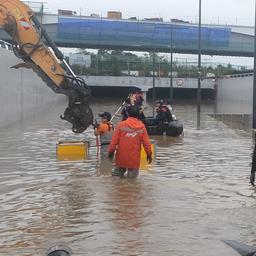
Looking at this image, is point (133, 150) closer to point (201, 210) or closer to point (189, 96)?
point (201, 210)

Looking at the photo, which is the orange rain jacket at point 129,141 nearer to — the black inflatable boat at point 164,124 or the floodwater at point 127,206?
the floodwater at point 127,206

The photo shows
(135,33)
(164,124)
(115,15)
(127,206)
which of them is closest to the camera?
(127,206)

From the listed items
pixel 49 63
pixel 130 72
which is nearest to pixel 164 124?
pixel 49 63

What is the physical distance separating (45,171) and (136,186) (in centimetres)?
301

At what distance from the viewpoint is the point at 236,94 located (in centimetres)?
4709

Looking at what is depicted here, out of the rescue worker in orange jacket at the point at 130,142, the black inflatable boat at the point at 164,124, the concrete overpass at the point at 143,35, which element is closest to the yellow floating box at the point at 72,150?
the rescue worker in orange jacket at the point at 130,142

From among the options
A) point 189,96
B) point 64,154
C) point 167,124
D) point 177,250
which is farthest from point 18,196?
point 189,96

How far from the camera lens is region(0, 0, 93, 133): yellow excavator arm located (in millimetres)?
15547

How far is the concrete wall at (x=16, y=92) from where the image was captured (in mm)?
26422

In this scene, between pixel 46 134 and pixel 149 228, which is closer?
pixel 149 228

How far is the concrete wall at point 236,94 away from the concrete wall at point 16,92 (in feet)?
44.5

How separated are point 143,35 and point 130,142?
70.0 meters

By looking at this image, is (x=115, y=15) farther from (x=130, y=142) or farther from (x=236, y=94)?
(x=130, y=142)

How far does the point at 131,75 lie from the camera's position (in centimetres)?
6750
